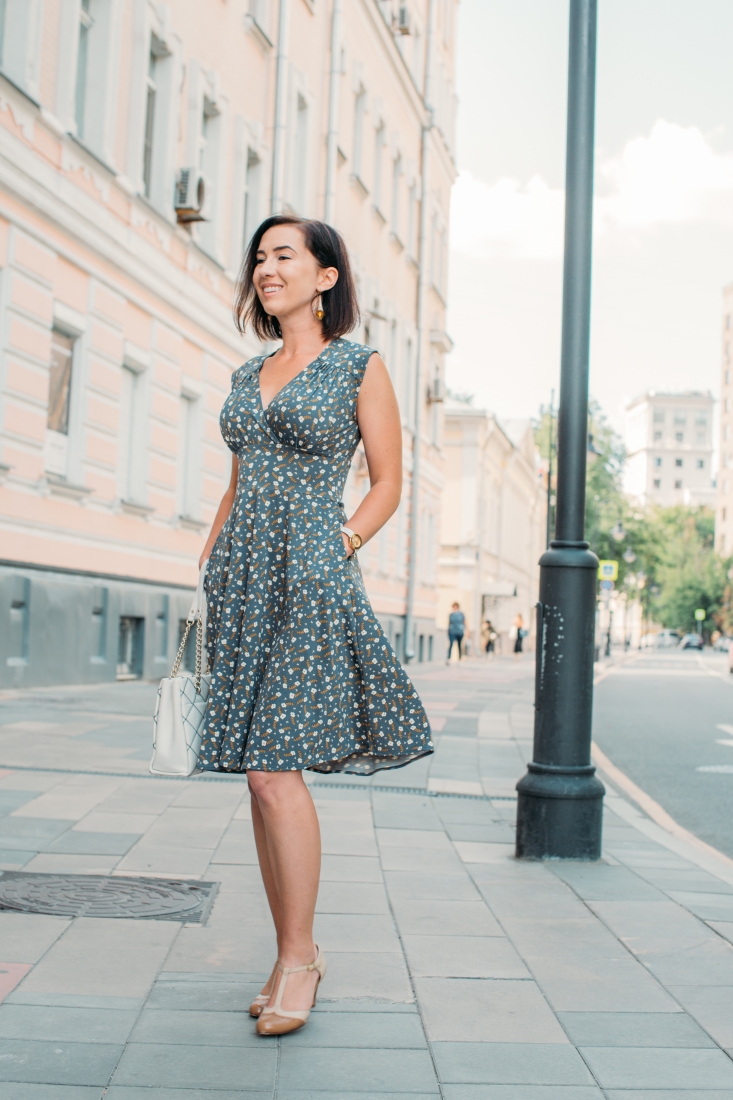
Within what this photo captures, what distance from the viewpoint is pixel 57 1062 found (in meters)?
2.74

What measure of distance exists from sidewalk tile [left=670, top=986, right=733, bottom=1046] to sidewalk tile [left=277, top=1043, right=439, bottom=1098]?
0.77m

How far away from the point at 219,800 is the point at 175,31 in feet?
39.7

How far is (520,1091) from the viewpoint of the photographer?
8.89 ft

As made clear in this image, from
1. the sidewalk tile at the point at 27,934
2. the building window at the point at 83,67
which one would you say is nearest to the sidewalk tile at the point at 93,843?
the sidewalk tile at the point at 27,934

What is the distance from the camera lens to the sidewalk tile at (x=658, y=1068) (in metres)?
2.78

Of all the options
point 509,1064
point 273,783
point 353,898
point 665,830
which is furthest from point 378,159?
point 509,1064

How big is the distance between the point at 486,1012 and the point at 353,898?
1340mm

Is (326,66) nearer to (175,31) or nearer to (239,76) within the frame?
(239,76)

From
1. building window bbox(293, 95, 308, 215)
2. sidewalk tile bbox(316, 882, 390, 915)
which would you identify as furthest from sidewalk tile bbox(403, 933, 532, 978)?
building window bbox(293, 95, 308, 215)

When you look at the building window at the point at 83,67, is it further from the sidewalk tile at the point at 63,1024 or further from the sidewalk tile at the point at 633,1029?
the sidewalk tile at the point at 633,1029

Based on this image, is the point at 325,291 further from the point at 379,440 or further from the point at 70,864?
the point at 70,864

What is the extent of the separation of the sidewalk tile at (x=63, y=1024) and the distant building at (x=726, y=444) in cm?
11597

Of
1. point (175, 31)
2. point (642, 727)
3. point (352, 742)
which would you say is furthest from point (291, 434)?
point (175, 31)

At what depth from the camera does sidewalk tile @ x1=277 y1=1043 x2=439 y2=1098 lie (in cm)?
270
